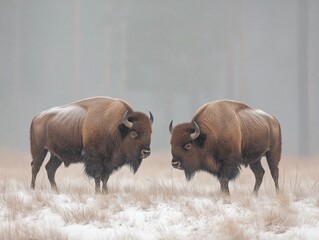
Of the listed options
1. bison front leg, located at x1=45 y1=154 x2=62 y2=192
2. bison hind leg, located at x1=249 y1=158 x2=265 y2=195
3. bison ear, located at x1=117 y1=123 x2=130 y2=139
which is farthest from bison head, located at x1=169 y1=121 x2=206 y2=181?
bison front leg, located at x1=45 y1=154 x2=62 y2=192

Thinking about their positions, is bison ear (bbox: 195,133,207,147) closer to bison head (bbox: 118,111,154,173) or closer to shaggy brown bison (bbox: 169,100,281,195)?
shaggy brown bison (bbox: 169,100,281,195)

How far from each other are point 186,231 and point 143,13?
2186 cm

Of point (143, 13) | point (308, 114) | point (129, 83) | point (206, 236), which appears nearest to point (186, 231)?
point (206, 236)

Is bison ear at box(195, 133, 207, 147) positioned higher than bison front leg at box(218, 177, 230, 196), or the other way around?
bison ear at box(195, 133, 207, 147)

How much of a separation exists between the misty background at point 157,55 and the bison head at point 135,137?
16230 mm

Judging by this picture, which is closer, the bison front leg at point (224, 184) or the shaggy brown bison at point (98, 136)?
the bison front leg at point (224, 184)

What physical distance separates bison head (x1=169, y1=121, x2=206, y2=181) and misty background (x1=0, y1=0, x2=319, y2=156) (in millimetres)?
16474

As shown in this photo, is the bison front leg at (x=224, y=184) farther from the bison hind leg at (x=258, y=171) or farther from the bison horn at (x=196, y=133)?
the bison hind leg at (x=258, y=171)

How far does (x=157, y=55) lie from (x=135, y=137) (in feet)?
61.9

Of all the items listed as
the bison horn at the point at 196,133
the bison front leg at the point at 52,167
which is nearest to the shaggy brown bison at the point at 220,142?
the bison horn at the point at 196,133

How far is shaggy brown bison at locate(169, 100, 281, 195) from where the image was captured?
8.20 m

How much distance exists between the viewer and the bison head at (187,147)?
8.15 m

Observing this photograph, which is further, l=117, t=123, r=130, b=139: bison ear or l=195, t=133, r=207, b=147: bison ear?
l=117, t=123, r=130, b=139: bison ear

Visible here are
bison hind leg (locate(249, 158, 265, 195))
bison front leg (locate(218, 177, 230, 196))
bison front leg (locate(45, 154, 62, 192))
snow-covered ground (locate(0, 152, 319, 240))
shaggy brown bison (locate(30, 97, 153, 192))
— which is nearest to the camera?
snow-covered ground (locate(0, 152, 319, 240))
